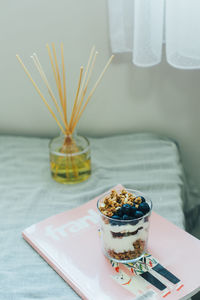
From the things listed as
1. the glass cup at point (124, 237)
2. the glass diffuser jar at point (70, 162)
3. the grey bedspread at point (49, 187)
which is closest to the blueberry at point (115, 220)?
the glass cup at point (124, 237)

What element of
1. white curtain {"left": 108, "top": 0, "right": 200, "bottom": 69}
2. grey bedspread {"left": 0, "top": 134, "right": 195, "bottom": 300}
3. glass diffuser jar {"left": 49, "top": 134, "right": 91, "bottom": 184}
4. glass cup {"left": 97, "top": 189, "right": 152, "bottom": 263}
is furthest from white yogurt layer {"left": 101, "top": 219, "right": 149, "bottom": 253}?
white curtain {"left": 108, "top": 0, "right": 200, "bottom": 69}

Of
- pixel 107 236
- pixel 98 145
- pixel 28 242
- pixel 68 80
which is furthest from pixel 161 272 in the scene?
pixel 68 80

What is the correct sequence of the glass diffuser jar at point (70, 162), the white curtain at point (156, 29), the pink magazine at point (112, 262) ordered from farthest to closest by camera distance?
1. the glass diffuser jar at point (70, 162)
2. the white curtain at point (156, 29)
3. the pink magazine at point (112, 262)

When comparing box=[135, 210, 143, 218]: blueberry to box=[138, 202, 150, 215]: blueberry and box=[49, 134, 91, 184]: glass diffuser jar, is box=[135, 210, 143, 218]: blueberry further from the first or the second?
box=[49, 134, 91, 184]: glass diffuser jar

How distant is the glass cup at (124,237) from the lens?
761 mm

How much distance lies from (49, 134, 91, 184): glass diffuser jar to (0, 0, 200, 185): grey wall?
0.72 ft

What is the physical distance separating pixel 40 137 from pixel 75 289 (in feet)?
2.23

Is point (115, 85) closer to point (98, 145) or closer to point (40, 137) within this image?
point (98, 145)

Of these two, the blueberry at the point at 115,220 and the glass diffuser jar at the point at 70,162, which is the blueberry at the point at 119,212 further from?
the glass diffuser jar at the point at 70,162

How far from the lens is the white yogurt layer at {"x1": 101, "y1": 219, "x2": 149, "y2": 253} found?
0.76 m

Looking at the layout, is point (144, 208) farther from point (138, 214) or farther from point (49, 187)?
point (49, 187)

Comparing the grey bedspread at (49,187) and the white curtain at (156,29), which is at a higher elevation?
the white curtain at (156,29)

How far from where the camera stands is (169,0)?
97cm

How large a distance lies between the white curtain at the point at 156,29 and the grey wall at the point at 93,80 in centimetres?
6
